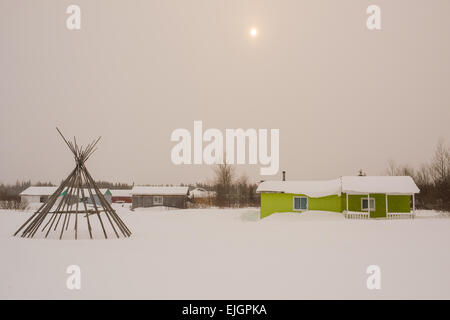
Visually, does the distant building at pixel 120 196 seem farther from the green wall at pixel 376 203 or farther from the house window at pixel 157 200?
the green wall at pixel 376 203

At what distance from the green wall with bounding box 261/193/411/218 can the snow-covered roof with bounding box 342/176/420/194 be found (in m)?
0.75

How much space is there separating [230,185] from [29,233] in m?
31.3

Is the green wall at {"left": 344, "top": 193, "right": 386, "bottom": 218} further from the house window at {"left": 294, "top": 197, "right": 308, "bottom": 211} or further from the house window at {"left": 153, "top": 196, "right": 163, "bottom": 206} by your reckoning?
the house window at {"left": 153, "top": 196, "right": 163, "bottom": 206}

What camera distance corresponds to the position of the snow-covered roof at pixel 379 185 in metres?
21.5

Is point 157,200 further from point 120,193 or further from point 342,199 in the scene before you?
point 120,193

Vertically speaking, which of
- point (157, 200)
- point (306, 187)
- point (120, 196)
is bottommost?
point (120, 196)

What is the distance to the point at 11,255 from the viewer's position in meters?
9.59

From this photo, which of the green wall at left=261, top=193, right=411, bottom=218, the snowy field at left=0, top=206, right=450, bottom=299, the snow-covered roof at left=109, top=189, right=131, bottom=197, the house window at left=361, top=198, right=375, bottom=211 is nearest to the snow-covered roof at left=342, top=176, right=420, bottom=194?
the green wall at left=261, top=193, right=411, bottom=218

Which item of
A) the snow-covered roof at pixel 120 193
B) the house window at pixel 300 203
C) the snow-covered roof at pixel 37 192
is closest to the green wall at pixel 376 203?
the house window at pixel 300 203

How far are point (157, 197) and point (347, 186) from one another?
23350 mm

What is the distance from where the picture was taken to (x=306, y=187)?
2295 cm

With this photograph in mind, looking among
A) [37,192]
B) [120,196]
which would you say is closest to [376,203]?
[120,196]
